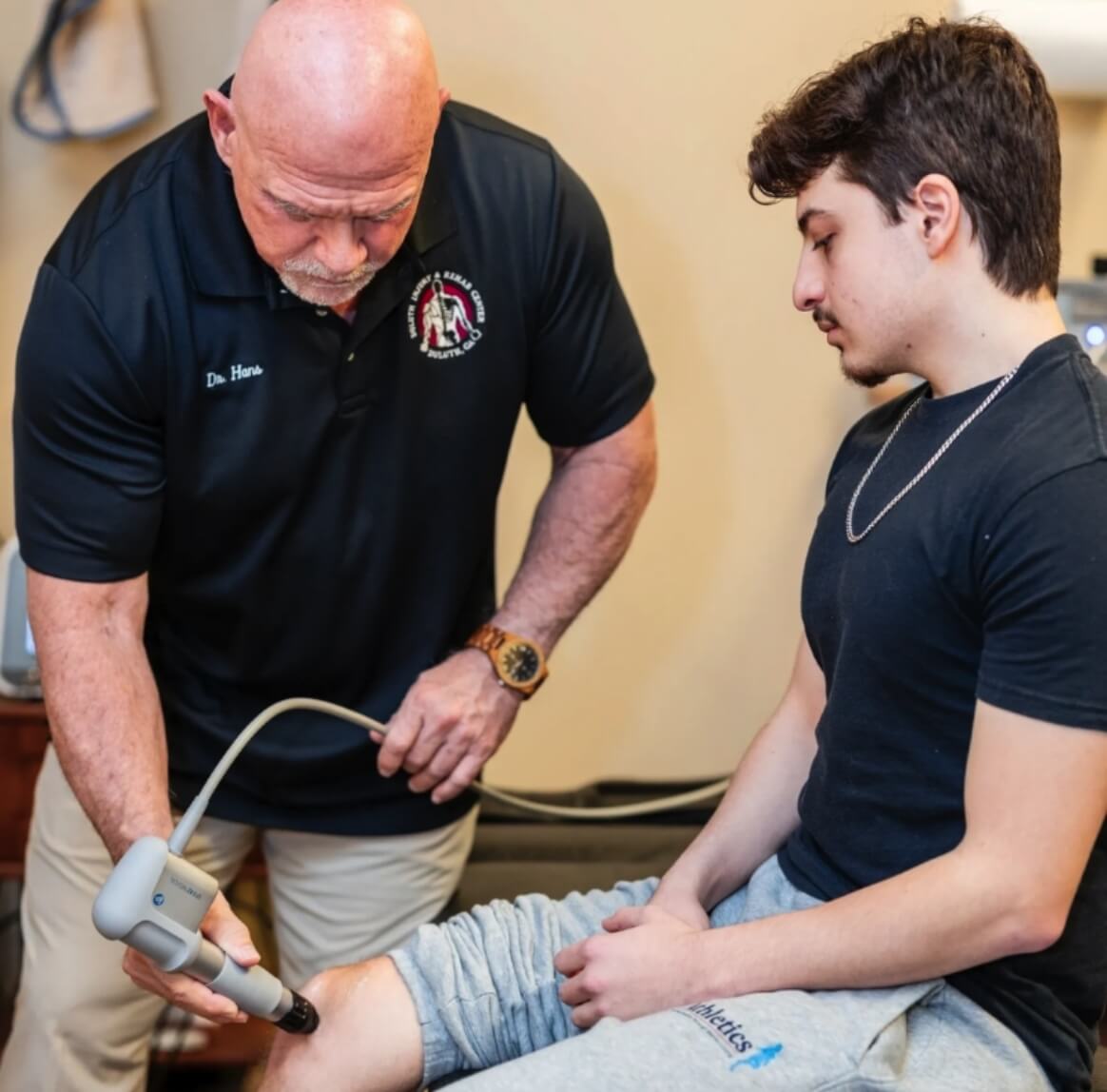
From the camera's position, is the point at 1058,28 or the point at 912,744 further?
the point at 1058,28

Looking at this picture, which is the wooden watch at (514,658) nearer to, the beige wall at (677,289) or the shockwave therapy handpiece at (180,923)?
the shockwave therapy handpiece at (180,923)

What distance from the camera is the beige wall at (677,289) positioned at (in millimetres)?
2195

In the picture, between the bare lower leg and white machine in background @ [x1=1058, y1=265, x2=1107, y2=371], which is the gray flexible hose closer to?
the bare lower leg

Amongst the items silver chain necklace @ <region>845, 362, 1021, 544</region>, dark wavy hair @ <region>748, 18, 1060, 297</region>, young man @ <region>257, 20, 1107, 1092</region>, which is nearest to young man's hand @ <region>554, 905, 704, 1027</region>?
young man @ <region>257, 20, 1107, 1092</region>

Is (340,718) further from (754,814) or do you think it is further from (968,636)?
(968,636)

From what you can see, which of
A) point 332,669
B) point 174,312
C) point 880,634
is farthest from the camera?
point 332,669

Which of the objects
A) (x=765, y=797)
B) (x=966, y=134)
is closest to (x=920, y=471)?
(x=966, y=134)

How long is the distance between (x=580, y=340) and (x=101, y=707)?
0.61 metres

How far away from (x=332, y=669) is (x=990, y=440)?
30.2 inches

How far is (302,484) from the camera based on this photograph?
60.2 inches

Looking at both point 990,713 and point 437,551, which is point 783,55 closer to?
point 437,551

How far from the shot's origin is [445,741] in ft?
5.43

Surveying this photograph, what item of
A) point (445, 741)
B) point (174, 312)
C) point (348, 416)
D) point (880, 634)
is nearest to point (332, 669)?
point (445, 741)

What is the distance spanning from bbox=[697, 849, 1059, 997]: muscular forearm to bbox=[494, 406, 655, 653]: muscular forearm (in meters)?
0.61
